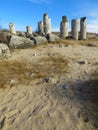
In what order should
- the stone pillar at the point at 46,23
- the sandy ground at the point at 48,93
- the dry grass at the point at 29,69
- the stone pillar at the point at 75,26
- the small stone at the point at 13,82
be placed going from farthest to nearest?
the stone pillar at the point at 46,23, the stone pillar at the point at 75,26, the dry grass at the point at 29,69, the small stone at the point at 13,82, the sandy ground at the point at 48,93

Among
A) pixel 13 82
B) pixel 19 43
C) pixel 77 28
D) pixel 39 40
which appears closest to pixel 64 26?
pixel 77 28

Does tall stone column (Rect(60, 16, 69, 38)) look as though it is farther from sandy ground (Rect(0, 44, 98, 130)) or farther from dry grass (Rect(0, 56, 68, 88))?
dry grass (Rect(0, 56, 68, 88))

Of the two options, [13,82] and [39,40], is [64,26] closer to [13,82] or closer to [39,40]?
[39,40]

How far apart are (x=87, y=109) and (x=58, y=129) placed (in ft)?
4.40

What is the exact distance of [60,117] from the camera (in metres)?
6.57

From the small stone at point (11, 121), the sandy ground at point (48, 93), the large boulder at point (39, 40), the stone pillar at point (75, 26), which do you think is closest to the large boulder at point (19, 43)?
the large boulder at point (39, 40)

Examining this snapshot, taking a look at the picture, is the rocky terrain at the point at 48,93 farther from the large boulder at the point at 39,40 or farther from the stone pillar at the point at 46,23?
the stone pillar at the point at 46,23

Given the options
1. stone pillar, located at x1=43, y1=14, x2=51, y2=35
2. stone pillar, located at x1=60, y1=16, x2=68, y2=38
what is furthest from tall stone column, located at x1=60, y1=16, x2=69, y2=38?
stone pillar, located at x1=43, y1=14, x2=51, y2=35

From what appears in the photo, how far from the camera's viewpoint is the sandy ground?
6379 mm

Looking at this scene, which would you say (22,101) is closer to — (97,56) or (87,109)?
(87,109)

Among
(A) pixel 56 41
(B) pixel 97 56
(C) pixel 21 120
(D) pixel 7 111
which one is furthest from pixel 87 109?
(A) pixel 56 41

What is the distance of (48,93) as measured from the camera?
806cm

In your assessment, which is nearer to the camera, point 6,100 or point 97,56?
point 6,100

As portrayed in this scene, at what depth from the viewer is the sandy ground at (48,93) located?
20.9ft
